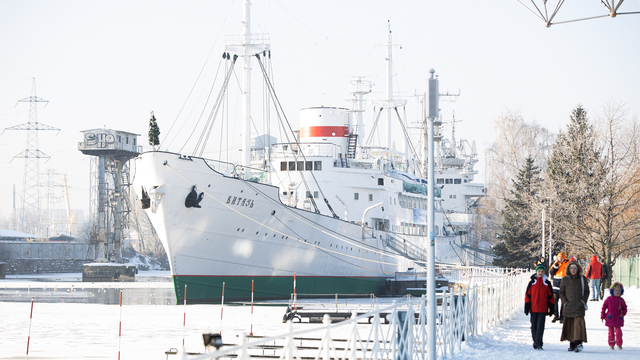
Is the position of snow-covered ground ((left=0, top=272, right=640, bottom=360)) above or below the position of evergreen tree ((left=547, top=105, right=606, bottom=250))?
below

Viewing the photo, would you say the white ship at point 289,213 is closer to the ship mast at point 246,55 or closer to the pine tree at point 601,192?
the ship mast at point 246,55

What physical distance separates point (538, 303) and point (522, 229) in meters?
32.7

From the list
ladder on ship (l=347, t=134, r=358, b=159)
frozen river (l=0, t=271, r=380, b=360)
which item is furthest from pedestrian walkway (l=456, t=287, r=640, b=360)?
ladder on ship (l=347, t=134, r=358, b=159)

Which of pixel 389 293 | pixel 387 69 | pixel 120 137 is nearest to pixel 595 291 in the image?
pixel 389 293

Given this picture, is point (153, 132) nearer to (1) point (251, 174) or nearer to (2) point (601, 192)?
(1) point (251, 174)

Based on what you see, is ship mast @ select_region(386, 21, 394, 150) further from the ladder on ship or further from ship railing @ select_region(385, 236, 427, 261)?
ship railing @ select_region(385, 236, 427, 261)

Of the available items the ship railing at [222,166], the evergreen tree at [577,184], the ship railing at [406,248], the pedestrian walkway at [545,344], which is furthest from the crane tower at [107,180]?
the pedestrian walkway at [545,344]

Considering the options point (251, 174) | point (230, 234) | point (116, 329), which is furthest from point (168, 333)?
point (251, 174)

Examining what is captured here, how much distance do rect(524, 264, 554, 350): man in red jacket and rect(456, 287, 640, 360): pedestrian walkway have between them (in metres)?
0.32

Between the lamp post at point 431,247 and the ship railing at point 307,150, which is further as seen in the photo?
the ship railing at point 307,150

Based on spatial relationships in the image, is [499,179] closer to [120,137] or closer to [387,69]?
[387,69]

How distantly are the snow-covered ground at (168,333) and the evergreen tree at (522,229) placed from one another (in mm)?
19906

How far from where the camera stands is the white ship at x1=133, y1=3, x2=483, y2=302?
2419 centimetres

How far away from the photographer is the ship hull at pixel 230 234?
2394 cm
